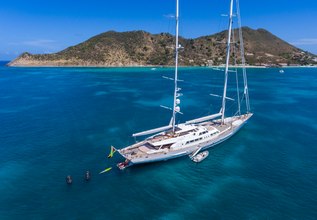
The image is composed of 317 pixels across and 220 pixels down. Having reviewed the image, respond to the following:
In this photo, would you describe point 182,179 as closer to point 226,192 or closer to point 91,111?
point 226,192

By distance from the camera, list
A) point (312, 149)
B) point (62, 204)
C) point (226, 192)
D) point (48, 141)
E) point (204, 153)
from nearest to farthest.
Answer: point (62, 204), point (226, 192), point (204, 153), point (312, 149), point (48, 141)

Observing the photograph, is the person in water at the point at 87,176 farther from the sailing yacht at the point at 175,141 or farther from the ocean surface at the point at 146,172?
the sailing yacht at the point at 175,141

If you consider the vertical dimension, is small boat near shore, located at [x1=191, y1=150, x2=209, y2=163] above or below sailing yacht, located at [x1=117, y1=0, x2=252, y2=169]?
below

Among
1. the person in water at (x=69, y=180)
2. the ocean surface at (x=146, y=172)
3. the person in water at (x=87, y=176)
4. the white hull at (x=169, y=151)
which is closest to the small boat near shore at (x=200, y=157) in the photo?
the ocean surface at (x=146, y=172)

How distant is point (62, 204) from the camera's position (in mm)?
34531

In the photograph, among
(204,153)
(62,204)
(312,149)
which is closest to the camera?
(62,204)

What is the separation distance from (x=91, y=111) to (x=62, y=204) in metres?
47.0

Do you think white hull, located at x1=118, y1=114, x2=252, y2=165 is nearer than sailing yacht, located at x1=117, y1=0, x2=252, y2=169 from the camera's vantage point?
Yes

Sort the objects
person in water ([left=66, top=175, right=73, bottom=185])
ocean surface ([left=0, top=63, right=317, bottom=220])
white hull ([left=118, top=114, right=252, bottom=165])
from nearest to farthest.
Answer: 1. ocean surface ([left=0, top=63, right=317, bottom=220])
2. person in water ([left=66, top=175, right=73, bottom=185])
3. white hull ([left=118, top=114, right=252, bottom=165])

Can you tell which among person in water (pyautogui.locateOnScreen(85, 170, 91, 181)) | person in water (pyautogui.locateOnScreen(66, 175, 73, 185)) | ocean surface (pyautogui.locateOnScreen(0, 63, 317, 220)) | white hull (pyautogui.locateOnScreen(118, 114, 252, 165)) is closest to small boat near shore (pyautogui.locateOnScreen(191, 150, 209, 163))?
ocean surface (pyautogui.locateOnScreen(0, 63, 317, 220))

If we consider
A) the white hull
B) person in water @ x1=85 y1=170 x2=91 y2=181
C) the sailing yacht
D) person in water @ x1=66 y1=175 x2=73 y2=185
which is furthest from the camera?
the sailing yacht

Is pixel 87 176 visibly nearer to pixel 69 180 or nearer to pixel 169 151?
pixel 69 180

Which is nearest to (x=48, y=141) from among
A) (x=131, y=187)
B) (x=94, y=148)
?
(x=94, y=148)

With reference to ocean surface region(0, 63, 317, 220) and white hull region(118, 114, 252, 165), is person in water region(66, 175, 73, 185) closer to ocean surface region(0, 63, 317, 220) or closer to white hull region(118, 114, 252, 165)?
ocean surface region(0, 63, 317, 220)
